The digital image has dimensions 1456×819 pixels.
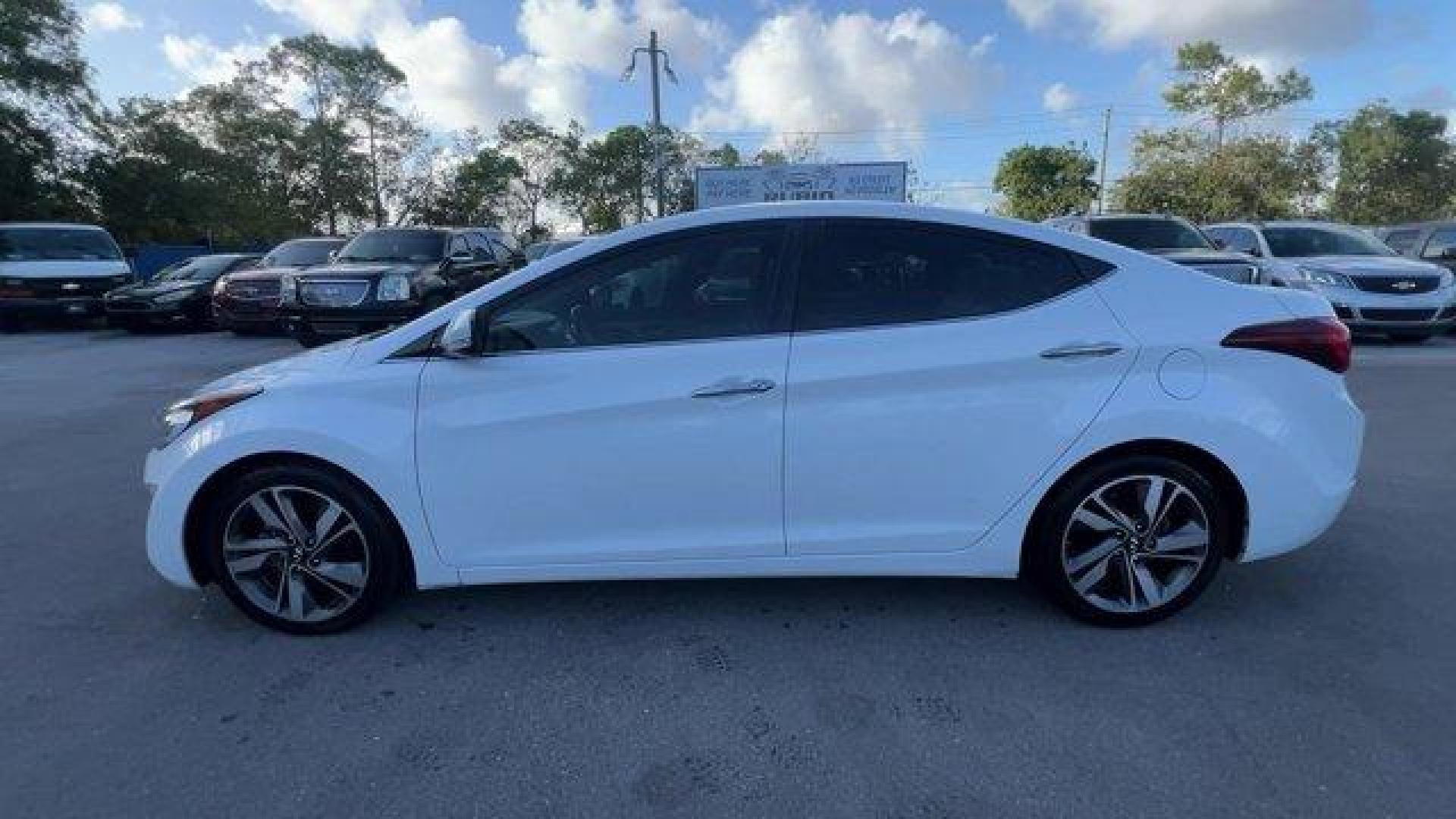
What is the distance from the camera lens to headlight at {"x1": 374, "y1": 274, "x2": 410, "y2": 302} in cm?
1045

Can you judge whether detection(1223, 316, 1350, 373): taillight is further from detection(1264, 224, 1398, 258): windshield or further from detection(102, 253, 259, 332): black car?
detection(102, 253, 259, 332): black car

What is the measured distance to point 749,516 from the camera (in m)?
3.17

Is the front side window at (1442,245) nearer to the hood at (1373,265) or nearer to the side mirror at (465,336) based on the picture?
the hood at (1373,265)

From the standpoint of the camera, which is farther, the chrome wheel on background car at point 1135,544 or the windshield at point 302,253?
the windshield at point 302,253

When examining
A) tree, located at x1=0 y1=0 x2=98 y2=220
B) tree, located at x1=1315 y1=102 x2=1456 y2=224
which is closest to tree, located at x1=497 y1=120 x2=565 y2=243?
tree, located at x1=0 y1=0 x2=98 y2=220

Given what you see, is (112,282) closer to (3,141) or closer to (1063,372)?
(3,141)

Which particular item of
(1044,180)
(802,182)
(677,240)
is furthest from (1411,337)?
(1044,180)

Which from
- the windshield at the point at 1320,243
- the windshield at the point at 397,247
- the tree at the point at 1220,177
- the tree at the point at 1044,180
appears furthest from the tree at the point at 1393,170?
the windshield at the point at 397,247

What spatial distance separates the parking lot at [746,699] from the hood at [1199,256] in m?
7.86

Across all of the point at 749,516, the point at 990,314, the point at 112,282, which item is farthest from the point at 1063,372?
the point at 112,282

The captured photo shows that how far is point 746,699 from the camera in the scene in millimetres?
2893

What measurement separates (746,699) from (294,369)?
7.19 ft

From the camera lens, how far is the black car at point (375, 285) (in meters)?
10.4

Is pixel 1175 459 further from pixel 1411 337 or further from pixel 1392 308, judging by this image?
pixel 1411 337
